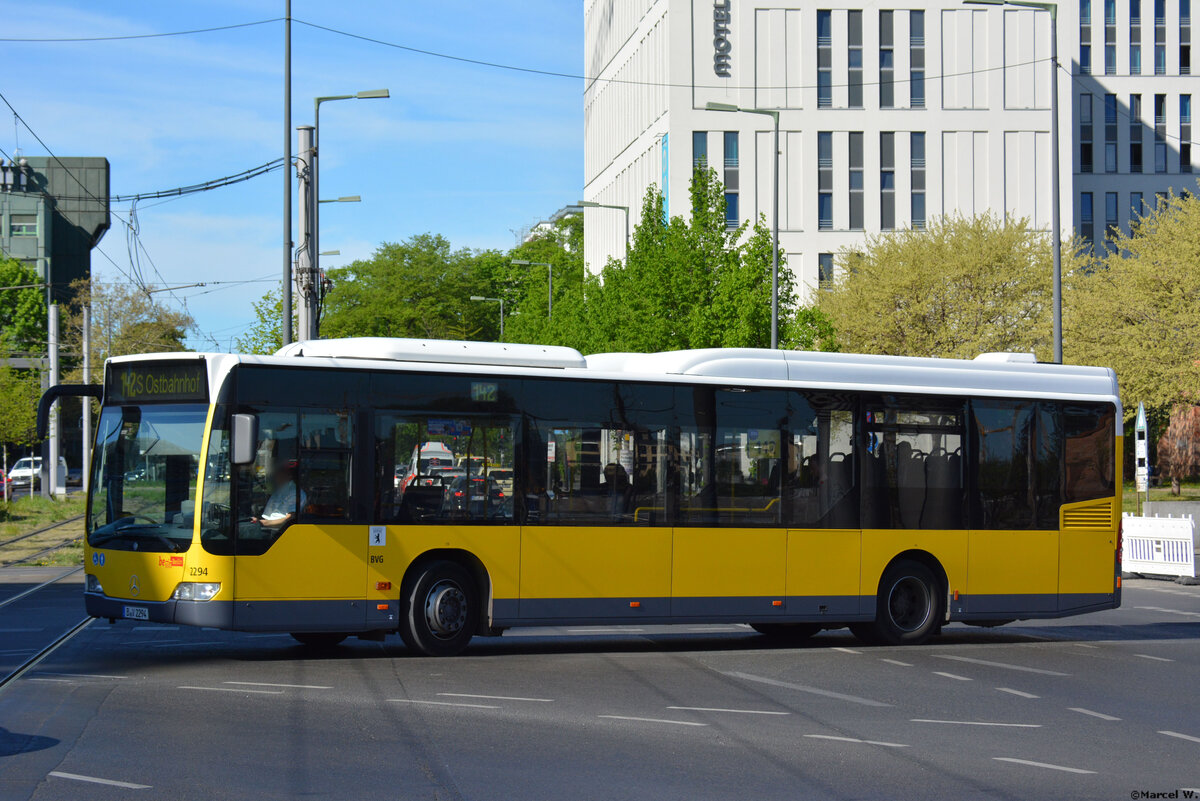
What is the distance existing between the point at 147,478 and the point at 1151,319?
41343 millimetres

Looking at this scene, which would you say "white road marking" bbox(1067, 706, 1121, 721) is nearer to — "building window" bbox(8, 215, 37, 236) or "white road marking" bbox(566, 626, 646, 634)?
"white road marking" bbox(566, 626, 646, 634)

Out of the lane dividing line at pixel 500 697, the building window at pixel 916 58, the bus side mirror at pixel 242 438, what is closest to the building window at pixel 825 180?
the building window at pixel 916 58

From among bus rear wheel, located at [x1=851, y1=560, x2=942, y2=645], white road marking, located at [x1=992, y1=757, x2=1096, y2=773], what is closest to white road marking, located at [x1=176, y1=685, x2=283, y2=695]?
white road marking, located at [x1=992, y1=757, x2=1096, y2=773]

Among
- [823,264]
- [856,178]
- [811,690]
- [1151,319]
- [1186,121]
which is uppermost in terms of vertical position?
[1186,121]

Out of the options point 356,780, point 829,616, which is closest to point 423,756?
point 356,780

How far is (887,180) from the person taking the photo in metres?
64.4

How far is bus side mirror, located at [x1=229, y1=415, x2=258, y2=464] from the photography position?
492 inches

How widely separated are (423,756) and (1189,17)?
78.1 metres

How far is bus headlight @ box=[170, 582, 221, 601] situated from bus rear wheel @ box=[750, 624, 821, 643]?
671cm

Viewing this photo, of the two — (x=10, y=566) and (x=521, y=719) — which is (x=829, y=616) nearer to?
(x=521, y=719)

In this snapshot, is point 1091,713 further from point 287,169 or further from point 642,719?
point 287,169

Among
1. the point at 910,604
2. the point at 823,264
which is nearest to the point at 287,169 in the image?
the point at 910,604

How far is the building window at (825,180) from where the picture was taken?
64250 millimetres

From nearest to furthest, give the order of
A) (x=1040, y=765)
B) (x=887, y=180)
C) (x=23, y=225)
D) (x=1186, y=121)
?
1. (x=1040, y=765)
2. (x=887, y=180)
3. (x=1186, y=121)
4. (x=23, y=225)
